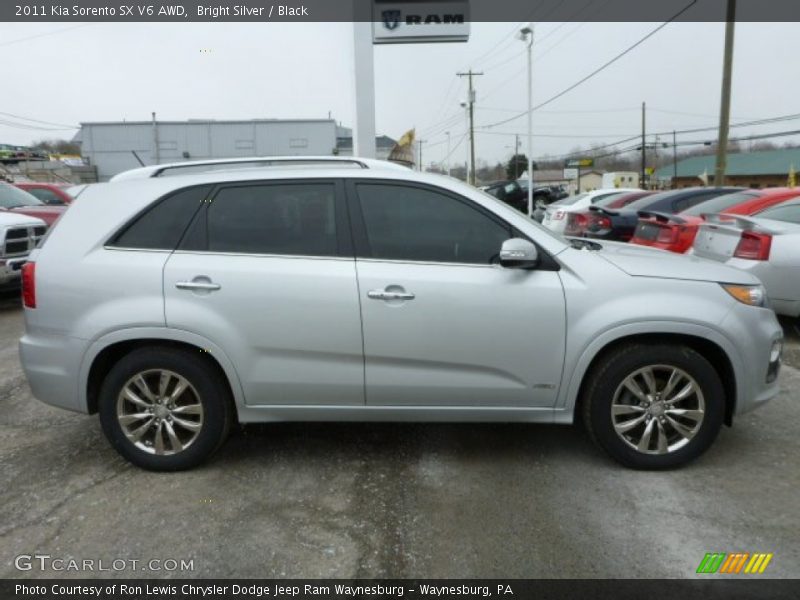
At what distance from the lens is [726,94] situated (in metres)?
16.1

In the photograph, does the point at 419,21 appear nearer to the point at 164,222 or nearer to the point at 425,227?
the point at 425,227

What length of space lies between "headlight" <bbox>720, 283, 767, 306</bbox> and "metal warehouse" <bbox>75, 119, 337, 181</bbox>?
48036 mm

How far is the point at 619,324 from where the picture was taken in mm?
3223

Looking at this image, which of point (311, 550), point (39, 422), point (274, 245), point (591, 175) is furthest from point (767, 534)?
point (591, 175)

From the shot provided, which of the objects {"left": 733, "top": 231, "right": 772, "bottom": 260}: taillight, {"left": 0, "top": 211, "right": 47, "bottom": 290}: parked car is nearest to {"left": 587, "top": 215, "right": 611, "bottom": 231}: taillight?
{"left": 733, "top": 231, "right": 772, "bottom": 260}: taillight

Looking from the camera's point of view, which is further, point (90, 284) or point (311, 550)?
point (90, 284)

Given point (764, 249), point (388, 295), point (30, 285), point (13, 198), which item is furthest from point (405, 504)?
point (13, 198)

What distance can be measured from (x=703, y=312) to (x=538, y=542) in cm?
154

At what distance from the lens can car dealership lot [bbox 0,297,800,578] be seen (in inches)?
106

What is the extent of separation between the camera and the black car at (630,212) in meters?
9.07

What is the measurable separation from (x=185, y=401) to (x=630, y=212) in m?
7.76

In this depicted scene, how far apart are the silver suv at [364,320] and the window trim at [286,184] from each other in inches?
0.4

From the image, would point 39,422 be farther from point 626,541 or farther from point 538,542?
point 626,541

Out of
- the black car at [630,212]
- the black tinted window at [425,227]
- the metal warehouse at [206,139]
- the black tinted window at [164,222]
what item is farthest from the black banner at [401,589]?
the metal warehouse at [206,139]
